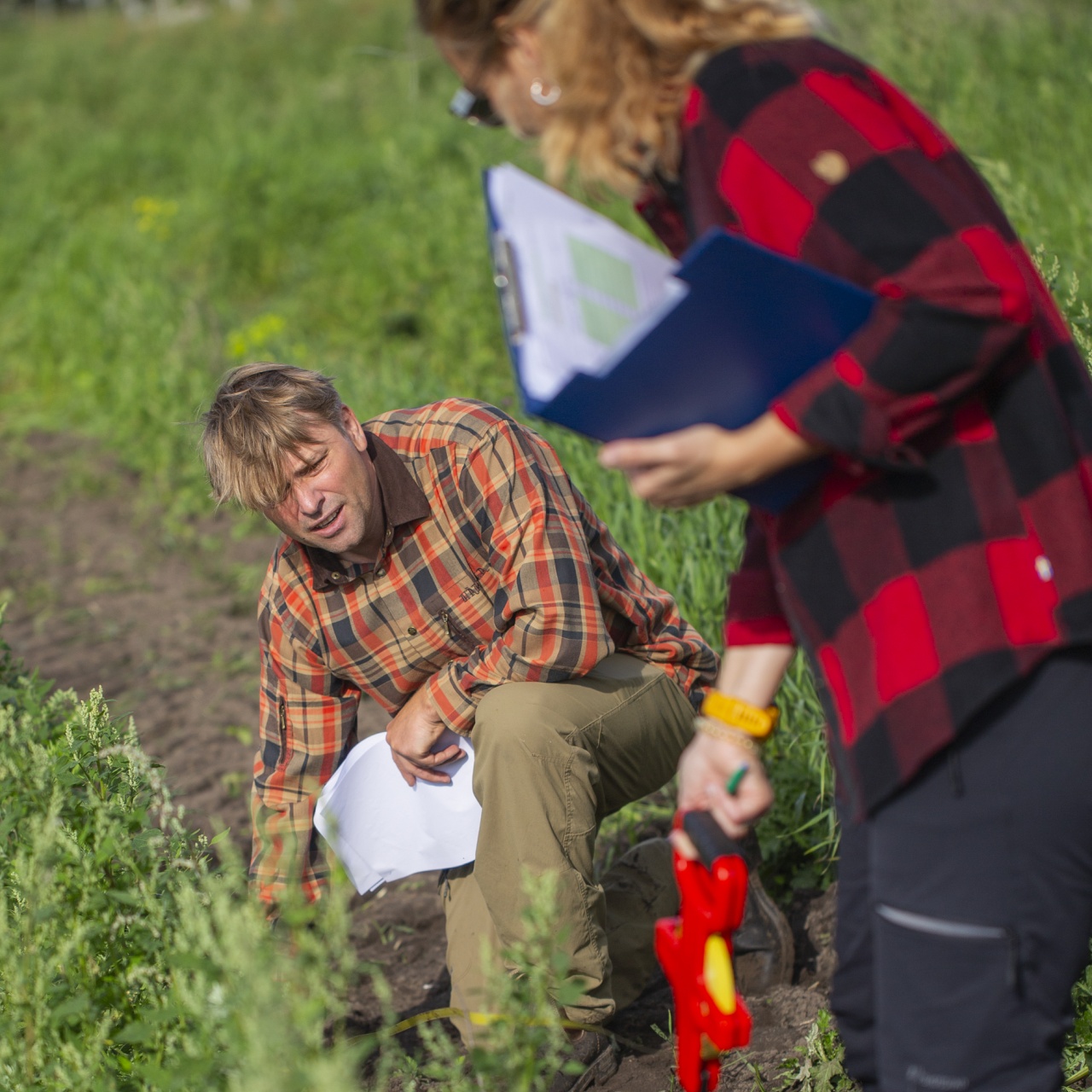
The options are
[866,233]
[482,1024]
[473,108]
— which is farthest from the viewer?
[482,1024]

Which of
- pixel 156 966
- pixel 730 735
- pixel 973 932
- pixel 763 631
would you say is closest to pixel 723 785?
pixel 730 735

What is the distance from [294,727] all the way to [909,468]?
1498 millimetres

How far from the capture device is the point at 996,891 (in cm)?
107

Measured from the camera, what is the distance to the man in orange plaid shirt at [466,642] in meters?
1.95

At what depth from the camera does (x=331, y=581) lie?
2.15m

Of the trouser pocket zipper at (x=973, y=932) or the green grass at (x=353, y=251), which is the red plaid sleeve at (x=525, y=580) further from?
the trouser pocket zipper at (x=973, y=932)

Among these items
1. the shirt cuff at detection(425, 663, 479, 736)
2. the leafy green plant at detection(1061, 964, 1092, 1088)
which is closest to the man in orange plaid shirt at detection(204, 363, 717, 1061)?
the shirt cuff at detection(425, 663, 479, 736)

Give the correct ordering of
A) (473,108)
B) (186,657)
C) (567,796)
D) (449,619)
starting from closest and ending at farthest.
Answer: (473,108)
(567,796)
(449,619)
(186,657)

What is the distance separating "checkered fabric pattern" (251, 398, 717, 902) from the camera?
6.65ft

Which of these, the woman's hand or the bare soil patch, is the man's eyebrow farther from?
the woman's hand

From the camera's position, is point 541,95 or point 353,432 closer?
point 541,95

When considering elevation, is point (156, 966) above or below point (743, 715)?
below

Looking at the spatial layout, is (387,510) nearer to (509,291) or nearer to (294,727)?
(294,727)

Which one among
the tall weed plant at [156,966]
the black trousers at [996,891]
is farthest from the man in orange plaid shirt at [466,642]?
the black trousers at [996,891]
